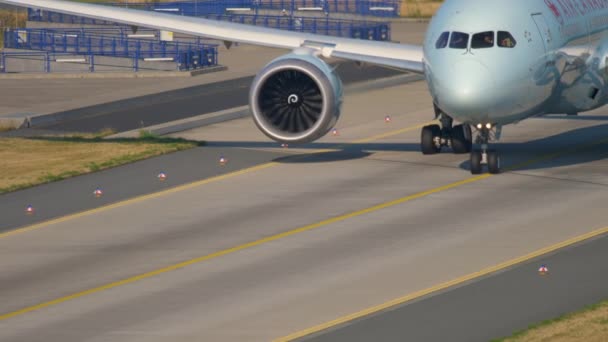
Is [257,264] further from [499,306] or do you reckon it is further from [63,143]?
[63,143]

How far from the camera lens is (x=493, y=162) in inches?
1227

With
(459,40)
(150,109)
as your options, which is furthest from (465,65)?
(150,109)

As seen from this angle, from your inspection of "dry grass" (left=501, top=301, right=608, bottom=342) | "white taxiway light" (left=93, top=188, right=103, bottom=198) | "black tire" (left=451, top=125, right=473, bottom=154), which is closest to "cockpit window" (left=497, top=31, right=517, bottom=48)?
"black tire" (left=451, top=125, right=473, bottom=154)

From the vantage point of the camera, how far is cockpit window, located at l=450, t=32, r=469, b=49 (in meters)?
29.4

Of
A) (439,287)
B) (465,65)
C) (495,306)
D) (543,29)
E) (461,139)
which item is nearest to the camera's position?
(495,306)

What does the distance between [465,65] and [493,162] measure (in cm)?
295

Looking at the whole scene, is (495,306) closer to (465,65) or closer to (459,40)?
(465,65)

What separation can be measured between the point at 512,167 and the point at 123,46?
114 feet

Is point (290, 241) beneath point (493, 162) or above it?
beneath

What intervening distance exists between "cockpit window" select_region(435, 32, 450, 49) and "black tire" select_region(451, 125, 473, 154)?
13.4ft

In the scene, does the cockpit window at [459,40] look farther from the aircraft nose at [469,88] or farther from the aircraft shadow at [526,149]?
the aircraft shadow at [526,149]

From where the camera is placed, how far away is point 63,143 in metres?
37.7

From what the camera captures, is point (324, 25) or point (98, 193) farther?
point (324, 25)

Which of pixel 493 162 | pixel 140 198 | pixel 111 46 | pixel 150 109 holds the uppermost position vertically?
pixel 493 162
